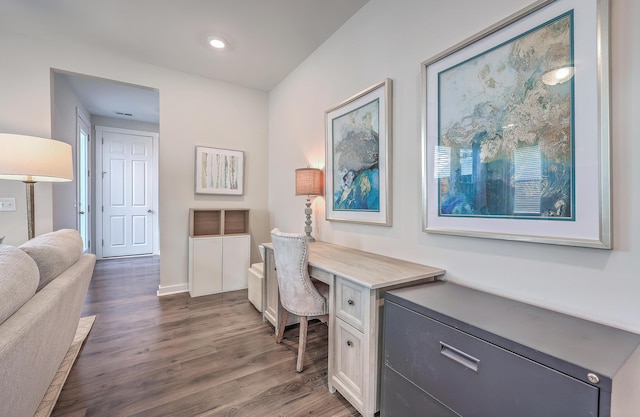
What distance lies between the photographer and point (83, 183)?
14.6ft

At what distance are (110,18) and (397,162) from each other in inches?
106

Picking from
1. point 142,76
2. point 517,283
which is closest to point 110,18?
point 142,76

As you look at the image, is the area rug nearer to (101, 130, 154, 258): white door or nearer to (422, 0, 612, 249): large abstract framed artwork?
(422, 0, 612, 249): large abstract framed artwork

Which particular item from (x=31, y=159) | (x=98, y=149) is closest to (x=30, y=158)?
(x=31, y=159)

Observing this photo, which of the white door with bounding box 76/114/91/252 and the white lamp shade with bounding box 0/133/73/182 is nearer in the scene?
the white lamp shade with bounding box 0/133/73/182

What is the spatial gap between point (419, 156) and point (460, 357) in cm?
113

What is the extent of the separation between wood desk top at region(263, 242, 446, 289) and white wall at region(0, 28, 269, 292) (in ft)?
6.60

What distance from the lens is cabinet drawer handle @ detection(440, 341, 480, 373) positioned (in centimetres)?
95

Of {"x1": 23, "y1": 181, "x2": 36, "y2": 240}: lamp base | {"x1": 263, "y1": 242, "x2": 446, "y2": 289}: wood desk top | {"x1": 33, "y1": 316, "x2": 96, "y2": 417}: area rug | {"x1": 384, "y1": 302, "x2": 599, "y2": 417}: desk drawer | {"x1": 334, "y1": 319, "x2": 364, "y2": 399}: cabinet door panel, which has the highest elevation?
{"x1": 23, "y1": 181, "x2": 36, "y2": 240}: lamp base

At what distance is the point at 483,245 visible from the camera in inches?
Answer: 55.0

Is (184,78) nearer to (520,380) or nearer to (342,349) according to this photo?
(342,349)

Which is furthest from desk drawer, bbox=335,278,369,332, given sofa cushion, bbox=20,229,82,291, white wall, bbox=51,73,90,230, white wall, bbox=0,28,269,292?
white wall, bbox=51,73,90,230

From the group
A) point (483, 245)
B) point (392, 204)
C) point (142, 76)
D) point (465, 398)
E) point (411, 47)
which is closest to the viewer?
point (465, 398)

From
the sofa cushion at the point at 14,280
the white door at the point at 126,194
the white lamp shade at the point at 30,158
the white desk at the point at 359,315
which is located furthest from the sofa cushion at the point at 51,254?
the white door at the point at 126,194
